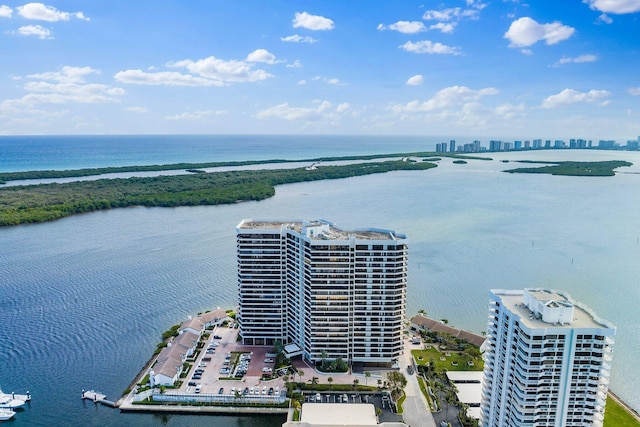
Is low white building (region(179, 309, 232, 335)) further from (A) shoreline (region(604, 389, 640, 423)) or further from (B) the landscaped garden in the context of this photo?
(A) shoreline (region(604, 389, 640, 423))

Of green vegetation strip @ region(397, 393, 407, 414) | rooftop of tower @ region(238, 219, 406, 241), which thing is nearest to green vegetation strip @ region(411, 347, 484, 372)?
green vegetation strip @ region(397, 393, 407, 414)

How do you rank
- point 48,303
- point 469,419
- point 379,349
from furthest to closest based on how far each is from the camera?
point 48,303, point 379,349, point 469,419

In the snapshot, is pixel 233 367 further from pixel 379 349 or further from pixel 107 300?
pixel 107 300

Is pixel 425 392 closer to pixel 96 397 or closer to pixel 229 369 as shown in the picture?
pixel 229 369

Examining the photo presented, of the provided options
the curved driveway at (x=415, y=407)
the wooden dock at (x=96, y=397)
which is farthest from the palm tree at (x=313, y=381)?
the wooden dock at (x=96, y=397)

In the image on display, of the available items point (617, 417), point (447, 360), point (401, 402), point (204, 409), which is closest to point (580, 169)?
point (447, 360)

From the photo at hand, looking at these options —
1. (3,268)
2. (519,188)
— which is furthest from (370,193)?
(3,268)
